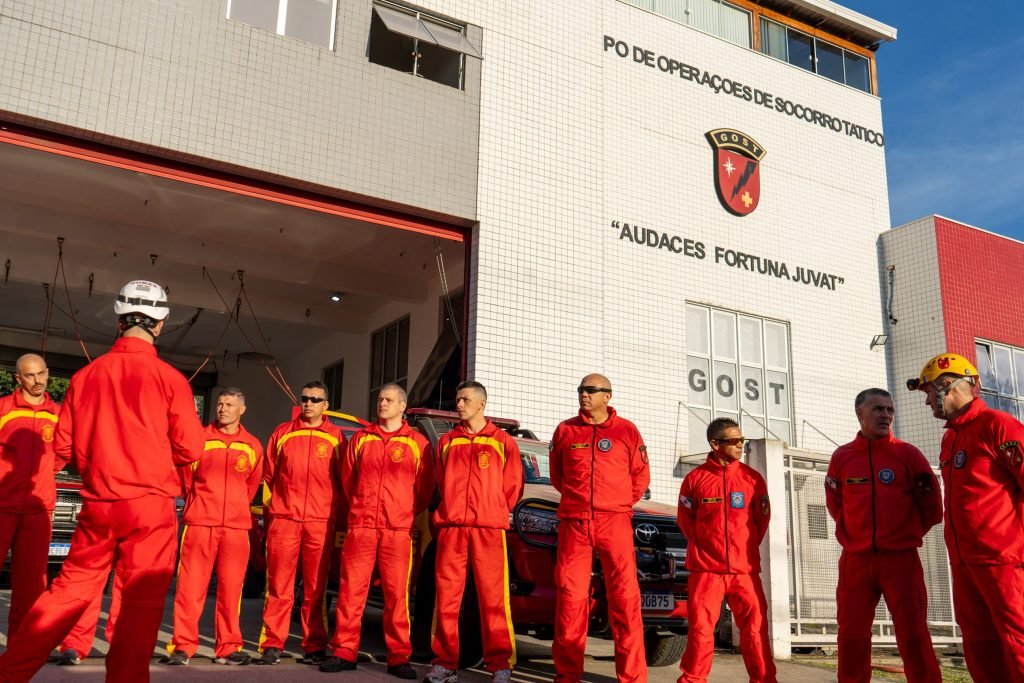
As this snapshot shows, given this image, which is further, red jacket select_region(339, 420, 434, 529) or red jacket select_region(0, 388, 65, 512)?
red jacket select_region(339, 420, 434, 529)

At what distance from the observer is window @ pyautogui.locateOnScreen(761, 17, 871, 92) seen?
48.0 ft

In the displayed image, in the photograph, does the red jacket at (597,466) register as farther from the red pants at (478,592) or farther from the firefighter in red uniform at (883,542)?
the firefighter in red uniform at (883,542)

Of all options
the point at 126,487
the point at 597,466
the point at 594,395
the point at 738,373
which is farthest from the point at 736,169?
the point at 126,487

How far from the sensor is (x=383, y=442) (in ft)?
19.5

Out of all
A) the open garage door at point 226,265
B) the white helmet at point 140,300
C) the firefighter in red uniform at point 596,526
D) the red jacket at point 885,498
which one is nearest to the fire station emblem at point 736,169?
the open garage door at point 226,265

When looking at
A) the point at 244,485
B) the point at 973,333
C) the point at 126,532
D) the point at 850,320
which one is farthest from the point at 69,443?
the point at 973,333

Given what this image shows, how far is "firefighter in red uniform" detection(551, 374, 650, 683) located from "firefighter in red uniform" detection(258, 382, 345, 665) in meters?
1.64

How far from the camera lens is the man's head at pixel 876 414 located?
16.6ft

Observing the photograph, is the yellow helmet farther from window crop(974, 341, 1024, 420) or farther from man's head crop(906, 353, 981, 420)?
window crop(974, 341, 1024, 420)

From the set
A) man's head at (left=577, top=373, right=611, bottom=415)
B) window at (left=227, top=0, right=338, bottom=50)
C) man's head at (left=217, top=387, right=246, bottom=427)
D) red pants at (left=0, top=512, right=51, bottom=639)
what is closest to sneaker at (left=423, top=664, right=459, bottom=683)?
man's head at (left=577, top=373, right=611, bottom=415)

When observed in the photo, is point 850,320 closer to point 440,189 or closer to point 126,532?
point 440,189

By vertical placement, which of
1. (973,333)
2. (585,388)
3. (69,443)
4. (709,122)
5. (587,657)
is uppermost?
(709,122)

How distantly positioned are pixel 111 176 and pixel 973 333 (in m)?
12.6

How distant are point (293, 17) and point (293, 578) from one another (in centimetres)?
711
